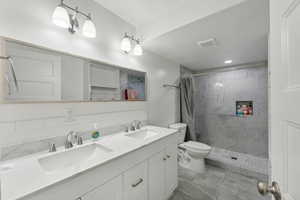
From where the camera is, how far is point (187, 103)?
2725 mm

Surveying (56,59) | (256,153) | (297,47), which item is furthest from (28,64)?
(256,153)

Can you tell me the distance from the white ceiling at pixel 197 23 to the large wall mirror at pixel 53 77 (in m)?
0.72

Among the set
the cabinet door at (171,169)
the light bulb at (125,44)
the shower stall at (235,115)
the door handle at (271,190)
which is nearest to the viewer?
the door handle at (271,190)

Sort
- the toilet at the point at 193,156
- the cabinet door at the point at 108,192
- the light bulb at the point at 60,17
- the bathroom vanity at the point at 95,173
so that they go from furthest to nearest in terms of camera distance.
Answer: the toilet at the point at 193,156 < the light bulb at the point at 60,17 < the cabinet door at the point at 108,192 < the bathroom vanity at the point at 95,173

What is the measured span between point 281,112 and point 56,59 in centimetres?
152

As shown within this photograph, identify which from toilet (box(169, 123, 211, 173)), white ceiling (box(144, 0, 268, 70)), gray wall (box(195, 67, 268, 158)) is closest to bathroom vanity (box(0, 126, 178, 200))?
toilet (box(169, 123, 211, 173))

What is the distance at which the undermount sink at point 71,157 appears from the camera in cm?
88

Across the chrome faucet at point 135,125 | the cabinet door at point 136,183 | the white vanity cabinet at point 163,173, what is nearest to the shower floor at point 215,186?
the white vanity cabinet at point 163,173

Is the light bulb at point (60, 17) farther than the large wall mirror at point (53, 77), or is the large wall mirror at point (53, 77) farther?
the light bulb at point (60, 17)

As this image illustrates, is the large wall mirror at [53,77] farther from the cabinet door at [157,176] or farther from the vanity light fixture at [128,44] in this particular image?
A: the cabinet door at [157,176]

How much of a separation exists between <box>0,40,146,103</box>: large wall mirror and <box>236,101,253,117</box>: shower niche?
2.67 meters

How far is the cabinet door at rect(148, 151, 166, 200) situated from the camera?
121 cm

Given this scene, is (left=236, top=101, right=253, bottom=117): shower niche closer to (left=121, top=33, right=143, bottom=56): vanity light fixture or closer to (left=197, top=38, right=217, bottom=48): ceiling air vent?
(left=197, top=38, right=217, bottom=48): ceiling air vent

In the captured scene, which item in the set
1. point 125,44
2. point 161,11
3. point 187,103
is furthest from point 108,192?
point 187,103
